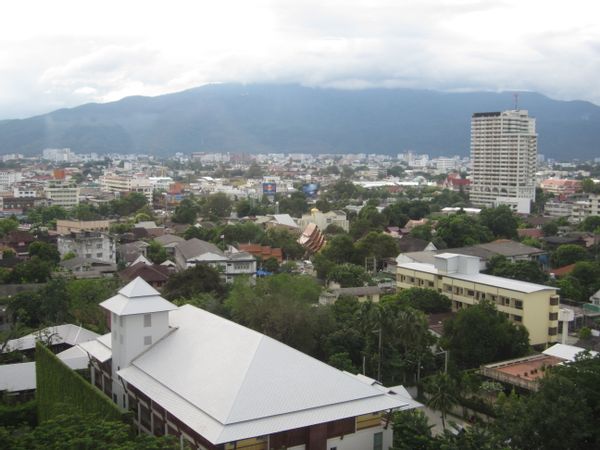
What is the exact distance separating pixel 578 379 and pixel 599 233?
38.5m

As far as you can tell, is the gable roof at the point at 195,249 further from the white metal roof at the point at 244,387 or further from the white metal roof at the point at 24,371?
the white metal roof at the point at 244,387

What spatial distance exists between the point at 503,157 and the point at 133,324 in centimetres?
7015

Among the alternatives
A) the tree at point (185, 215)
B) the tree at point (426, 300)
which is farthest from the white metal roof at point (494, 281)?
the tree at point (185, 215)

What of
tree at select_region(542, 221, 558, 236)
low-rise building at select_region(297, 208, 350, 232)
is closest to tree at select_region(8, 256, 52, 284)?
low-rise building at select_region(297, 208, 350, 232)

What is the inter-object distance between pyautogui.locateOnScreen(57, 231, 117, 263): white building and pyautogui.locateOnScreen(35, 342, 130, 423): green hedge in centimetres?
2251

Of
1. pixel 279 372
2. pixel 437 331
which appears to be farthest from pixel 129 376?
pixel 437 331

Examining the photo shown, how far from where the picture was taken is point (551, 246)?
45656mm

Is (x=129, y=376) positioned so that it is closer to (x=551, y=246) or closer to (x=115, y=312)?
(x=115, y=312)

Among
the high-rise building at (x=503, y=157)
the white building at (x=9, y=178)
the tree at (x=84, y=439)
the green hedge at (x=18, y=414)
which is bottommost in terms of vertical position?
the green hedge at (x=18, y=414)

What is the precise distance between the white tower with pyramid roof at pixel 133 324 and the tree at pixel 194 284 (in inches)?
387

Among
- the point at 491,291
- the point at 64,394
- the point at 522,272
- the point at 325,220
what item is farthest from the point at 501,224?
the point at 64,394

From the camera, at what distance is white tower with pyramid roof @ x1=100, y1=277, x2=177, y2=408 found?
1587 centimetres

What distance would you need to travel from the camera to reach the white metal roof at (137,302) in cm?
1598

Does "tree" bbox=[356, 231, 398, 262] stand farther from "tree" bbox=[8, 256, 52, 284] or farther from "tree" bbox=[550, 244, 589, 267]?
"tree" bbox=[8, 256, 52, 284]
